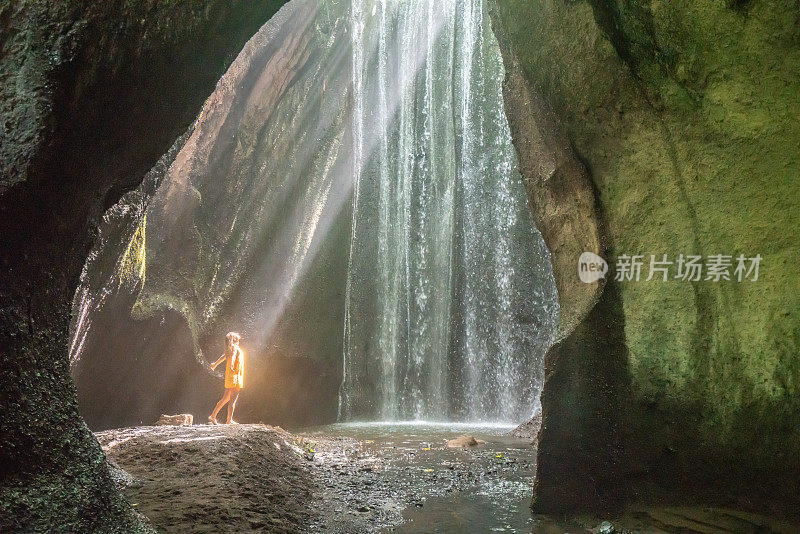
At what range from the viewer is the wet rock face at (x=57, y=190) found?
2432 millimetres

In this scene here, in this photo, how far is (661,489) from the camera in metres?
3.88

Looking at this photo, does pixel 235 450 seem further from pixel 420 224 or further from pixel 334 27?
pixel 334 27

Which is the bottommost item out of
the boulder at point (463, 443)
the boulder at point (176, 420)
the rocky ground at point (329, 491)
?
the boulder at point (463, 443)

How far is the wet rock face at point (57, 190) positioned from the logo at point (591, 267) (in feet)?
11.1

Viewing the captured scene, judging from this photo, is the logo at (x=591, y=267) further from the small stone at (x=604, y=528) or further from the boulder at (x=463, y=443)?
the boulder at (x=463, y=443)

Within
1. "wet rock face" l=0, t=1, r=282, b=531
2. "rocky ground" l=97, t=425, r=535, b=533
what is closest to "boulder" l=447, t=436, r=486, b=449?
"rocky ground" l=97, t=425, r=535, b=533

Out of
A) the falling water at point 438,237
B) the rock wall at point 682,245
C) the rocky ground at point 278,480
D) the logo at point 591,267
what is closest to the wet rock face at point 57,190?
the rocky ground at point 278,480

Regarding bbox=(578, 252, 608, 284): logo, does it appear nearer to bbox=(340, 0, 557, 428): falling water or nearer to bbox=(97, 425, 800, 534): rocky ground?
bbox=(97, 425, 800, 534): rocky ground

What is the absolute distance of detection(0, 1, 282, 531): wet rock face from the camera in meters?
2.43

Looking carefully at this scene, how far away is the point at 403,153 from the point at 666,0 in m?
13.7

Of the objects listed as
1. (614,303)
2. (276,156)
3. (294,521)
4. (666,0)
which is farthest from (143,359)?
(666,0)

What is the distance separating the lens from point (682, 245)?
3.88 m

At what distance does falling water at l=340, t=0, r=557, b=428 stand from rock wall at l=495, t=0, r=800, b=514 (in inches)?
387

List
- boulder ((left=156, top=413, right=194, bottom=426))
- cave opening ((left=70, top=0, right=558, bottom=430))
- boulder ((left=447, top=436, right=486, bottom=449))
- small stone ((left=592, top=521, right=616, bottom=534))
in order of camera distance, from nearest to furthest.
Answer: small stone ((left=592, top=521, right=616, bottom=534)) < boulder ((left=447, top=436, right=486, bottom=449)) < boulder ((left=156, top=413, right=194, bottom=426)) < cave opening ((left=70, top=0, right=558, bottom=430))
